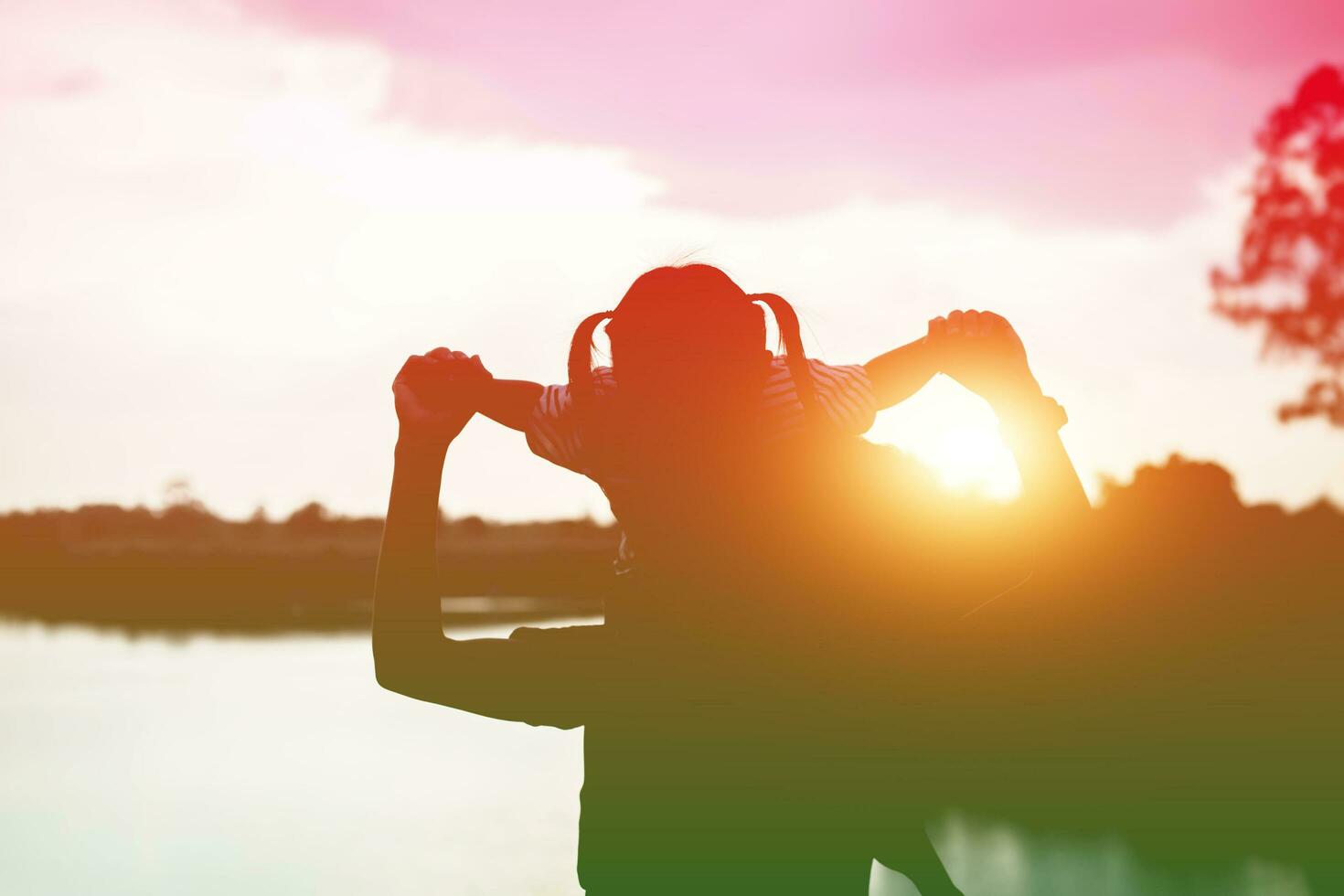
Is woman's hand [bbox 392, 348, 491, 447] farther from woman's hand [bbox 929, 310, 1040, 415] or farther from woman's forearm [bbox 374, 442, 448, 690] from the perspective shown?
woman's hand [bbox 929, 310, 1040, 415]

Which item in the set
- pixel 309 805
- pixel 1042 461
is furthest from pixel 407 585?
pixel 309 805

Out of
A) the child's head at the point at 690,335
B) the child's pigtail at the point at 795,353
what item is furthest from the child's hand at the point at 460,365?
the child's pigtail at the point at 795,353

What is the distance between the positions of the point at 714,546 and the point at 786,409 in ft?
0.55

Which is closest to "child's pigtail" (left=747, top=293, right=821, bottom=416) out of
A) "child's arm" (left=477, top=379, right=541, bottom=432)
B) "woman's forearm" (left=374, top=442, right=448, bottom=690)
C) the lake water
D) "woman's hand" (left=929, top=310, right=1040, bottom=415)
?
"woman's hand" (left=929, top=310, right=1040, bottom=415)

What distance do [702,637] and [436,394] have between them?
0.36 meters

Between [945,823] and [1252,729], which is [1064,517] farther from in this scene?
[945,823]

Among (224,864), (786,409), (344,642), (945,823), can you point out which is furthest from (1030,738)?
Answer: (344,642)

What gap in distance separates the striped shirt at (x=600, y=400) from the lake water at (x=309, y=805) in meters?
5.26

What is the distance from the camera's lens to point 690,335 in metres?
1.21

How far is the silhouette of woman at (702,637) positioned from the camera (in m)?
1.04

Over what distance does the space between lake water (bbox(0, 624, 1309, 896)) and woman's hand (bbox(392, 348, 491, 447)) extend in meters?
5.32

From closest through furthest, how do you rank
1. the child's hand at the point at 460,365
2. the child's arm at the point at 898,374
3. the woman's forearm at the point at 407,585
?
the woman's forearm at the point at 407,585 < the child's hand at the point at 460,365 < the child's arm at the point at 898,374

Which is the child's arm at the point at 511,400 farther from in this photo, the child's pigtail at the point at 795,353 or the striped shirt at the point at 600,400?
the child's pigtail at the point at 795,353

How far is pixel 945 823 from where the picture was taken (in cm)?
1161
